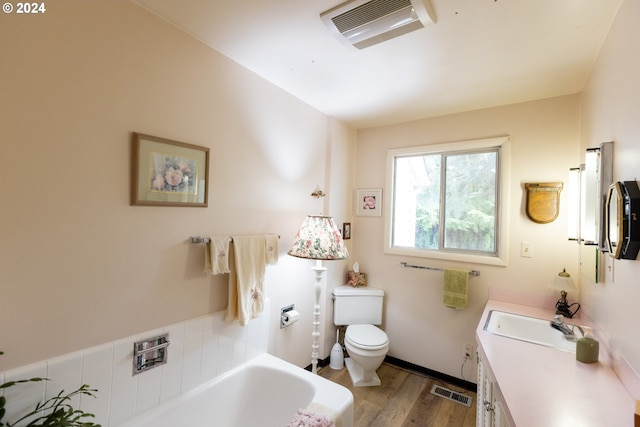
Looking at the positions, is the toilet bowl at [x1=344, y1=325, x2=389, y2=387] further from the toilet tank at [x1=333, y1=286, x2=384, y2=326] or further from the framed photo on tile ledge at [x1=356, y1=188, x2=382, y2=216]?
the framed photo on tile ledge at [x1=356, y1=188, x2=382, y2=216]

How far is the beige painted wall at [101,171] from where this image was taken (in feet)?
3.46

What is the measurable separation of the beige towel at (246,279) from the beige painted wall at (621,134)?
1.83m

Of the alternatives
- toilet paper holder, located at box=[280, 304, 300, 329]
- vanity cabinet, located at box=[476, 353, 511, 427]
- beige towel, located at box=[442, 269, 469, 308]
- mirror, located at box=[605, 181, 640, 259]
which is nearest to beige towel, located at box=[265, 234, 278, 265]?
toilet paper holder, located at box=[280, 304, 300, 329]

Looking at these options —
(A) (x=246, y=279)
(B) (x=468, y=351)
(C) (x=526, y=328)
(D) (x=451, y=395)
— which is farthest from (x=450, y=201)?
(A) (x=246, y=279)

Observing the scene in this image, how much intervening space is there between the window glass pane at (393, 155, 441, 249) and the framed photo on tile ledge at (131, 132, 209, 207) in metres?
2.03

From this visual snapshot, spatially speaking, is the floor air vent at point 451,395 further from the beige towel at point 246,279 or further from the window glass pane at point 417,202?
the beige towel at point 246,279

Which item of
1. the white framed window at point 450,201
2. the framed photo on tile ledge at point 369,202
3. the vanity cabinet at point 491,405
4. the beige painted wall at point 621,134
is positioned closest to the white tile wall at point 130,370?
the vanity cabinet at point 491,405

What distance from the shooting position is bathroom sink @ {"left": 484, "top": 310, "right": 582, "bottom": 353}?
171 centimetres

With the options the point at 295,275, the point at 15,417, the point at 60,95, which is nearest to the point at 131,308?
the point at 15,417

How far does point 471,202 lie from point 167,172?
98.2 inches

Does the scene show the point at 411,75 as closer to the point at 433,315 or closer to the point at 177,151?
the point at 177,151

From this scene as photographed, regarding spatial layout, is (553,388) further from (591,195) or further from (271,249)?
(271,249)

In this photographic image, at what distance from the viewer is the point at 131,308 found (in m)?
1.36

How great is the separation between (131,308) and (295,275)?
125 centimetres
